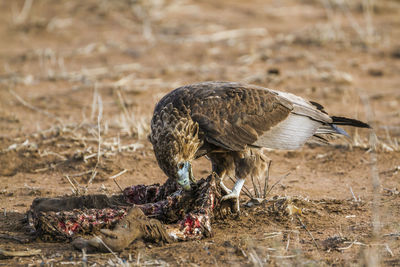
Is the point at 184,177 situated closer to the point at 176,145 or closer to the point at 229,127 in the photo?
the point at 176,145

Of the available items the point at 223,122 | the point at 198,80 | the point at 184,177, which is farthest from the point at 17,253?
the point at 198,80

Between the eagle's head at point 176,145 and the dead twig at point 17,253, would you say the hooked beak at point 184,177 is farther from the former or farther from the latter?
the dead twig at point 17,253

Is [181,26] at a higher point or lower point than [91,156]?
higher

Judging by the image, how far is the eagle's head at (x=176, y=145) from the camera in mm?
4613

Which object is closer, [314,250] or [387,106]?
A: [314,250]

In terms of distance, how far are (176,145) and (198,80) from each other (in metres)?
5.01

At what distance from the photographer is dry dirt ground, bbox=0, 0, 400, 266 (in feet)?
14.1

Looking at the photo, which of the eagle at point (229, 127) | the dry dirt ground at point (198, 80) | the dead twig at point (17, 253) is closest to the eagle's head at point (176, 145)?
the eagle at point (229, 127)

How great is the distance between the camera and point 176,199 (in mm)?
4598

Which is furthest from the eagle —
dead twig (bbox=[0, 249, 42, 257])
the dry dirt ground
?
dead twig (bbox=[0, 249, 42, 257])

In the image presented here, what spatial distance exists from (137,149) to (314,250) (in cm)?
295

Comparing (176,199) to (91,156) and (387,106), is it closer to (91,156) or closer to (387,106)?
(91,156)

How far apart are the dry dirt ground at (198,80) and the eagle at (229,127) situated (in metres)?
0.43

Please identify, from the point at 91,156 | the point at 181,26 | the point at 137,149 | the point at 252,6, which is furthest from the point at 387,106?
the point at 252,6
